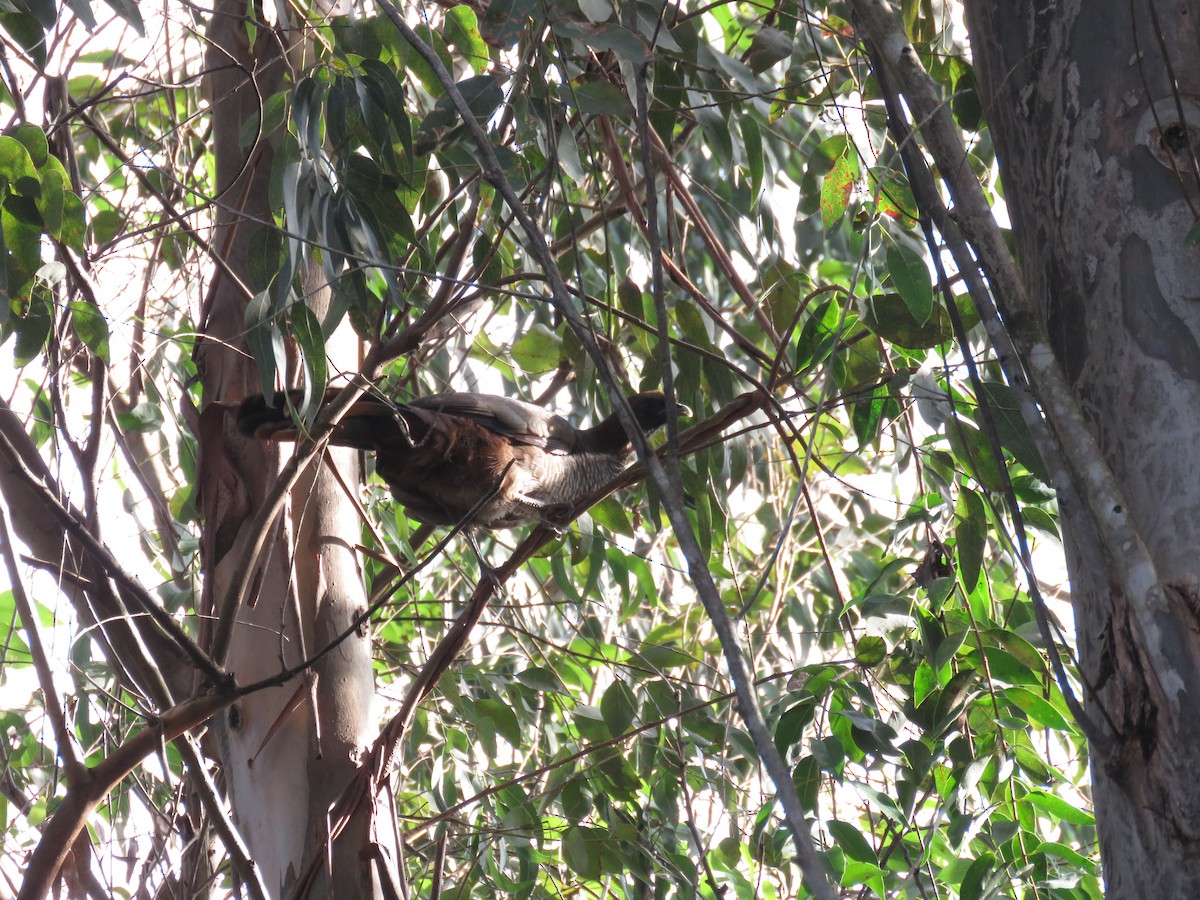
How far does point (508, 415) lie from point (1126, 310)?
70.6 inches

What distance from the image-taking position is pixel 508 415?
2.70 metres

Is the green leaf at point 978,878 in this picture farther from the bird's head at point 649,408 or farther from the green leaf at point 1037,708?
the bird's head at point 649,408

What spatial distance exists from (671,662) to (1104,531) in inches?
66.3

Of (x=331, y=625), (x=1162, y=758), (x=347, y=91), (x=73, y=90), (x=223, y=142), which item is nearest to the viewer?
(x=1162, y=758)

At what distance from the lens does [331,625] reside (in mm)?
2000

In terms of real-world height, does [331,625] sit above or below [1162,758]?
above

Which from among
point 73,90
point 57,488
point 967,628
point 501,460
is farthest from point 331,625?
point 73,90

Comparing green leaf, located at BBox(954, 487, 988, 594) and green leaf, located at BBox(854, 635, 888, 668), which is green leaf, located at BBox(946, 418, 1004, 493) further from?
green leaf, located at BBox(854, 635, 888, 668)

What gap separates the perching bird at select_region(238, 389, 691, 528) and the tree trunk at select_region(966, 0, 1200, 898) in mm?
1256

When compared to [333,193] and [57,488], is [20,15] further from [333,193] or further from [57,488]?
[57,488]

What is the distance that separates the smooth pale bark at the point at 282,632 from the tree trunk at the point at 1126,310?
117 centimetres

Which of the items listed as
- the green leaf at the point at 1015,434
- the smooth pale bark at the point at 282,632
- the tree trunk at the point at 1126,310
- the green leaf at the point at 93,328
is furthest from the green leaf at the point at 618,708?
the tree trunk at the point at 1126,310

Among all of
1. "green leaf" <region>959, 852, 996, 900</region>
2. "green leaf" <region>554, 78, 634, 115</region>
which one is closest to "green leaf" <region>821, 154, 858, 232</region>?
"green leaf" <region>554, 78, 634, 115</region>

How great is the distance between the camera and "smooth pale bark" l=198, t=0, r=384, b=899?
6.15 ft
